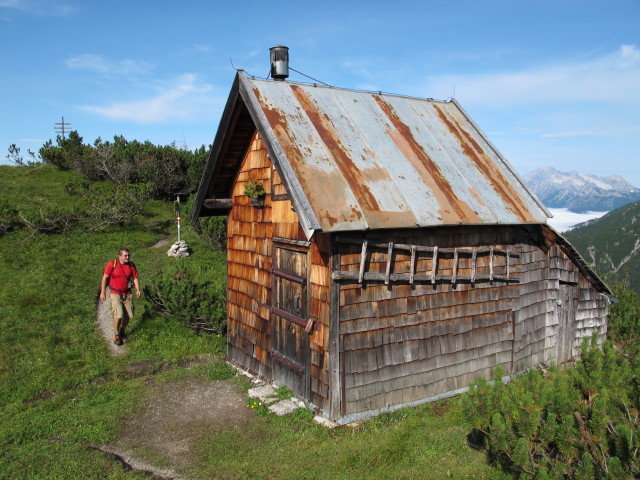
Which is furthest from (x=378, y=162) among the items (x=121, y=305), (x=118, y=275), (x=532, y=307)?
(x=121, y=305)

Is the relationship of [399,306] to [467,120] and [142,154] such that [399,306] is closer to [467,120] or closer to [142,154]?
[467,120]

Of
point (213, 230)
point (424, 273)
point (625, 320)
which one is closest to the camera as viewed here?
point (424, 273)

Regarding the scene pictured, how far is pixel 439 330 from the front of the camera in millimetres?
8820

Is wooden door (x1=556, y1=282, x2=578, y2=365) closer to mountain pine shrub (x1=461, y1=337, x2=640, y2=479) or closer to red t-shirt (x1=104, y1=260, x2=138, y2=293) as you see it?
mountain pine shrub (x1=461, y1=337, x2=640, y2=479)

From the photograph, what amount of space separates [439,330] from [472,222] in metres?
1.95

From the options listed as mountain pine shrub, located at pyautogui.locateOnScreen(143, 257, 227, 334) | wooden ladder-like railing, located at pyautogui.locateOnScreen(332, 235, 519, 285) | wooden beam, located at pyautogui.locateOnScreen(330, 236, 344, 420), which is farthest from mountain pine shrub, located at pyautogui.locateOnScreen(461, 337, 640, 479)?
mountain pine shrub, located at pyautogui.locateOnScreen(143, 257, 227, 334)

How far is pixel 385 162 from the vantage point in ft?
28.7

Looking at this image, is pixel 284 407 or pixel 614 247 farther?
pixel 614 247

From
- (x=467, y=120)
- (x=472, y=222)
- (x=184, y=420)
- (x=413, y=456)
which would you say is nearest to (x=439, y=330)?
(x=472, y=222)

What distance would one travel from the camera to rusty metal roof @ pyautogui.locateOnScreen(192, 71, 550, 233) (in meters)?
7.61

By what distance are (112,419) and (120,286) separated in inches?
158

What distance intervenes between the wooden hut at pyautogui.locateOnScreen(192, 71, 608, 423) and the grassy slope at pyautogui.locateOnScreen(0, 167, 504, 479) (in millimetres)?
803

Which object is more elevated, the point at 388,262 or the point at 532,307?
the point at 388,262

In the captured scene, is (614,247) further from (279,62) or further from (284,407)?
(284,407)
